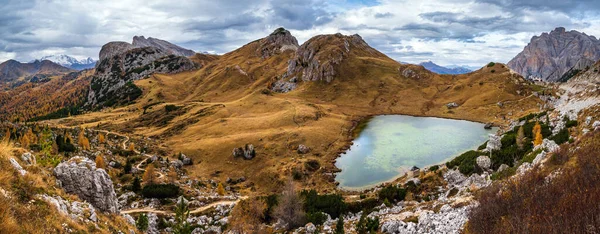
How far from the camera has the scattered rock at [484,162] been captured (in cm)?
5272

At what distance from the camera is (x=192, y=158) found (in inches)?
4090

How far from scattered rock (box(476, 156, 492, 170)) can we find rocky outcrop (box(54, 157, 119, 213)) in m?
54.1

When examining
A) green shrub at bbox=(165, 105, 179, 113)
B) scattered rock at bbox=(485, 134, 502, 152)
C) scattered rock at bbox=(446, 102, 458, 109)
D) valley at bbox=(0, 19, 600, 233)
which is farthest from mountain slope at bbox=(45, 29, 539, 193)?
scattered rock at bbox=(485, 134, 502, 152)

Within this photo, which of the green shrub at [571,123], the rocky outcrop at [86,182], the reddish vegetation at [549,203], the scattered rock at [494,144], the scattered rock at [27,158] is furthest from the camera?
the scattered rock at [494,144]

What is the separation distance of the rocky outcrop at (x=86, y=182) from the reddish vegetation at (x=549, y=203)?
3117cm

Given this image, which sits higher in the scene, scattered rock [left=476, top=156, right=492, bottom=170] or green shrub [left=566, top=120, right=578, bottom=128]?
green shrub [left=566, top=120, right=578, bottom=128]

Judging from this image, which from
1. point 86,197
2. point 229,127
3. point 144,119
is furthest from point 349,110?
point 86,197

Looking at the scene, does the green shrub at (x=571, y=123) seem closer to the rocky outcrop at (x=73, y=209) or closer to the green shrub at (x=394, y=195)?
the green shrub at (x=394, y=195)

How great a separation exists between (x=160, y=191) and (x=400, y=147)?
75140 mm

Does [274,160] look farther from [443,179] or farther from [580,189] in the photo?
[580,189]

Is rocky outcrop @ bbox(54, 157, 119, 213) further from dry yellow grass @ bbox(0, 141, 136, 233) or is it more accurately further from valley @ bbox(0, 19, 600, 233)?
dry yellow grass @ bbox(0, 141, 136, 233)

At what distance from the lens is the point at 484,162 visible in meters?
53.3

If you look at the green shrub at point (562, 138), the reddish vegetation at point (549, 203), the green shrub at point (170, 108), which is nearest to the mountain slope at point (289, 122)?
the green shrub at point (170, 108)

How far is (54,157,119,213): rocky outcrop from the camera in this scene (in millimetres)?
26812
